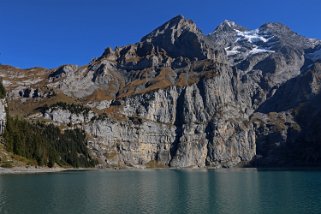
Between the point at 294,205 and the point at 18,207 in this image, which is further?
the point at 294,205

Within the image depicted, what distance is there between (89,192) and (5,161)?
81650 millimetres

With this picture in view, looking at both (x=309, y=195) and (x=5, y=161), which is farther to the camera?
(x=5, y=161)

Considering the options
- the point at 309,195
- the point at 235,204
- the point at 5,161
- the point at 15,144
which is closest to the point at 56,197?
the point at 235,204

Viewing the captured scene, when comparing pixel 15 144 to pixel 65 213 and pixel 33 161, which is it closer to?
pixel 33 161

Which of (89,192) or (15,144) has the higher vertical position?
(15,144)

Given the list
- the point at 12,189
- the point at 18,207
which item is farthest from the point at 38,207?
the point at 12,189

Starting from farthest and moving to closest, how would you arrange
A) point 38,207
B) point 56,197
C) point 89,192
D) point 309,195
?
point 89,192 → point 309,195 → point 56,197 → point 38,207

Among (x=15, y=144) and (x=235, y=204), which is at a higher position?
(x=15, y=144)

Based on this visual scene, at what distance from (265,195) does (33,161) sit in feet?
435

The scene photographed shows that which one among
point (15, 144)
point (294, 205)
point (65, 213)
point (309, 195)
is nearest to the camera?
point (65, 213)

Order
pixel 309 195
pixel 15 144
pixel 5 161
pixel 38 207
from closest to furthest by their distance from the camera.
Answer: pixel 38 207, pixel 309 195, pixel 5 161, pixel 15 144

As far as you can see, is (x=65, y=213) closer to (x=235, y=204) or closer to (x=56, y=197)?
(x=56, y=197)

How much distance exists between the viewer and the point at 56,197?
90125 millimetres

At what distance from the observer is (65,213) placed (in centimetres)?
6938
